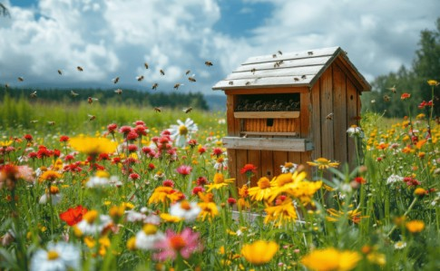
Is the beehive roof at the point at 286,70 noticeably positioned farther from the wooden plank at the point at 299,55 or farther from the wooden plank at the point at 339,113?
the wooden plank at the point at 339,113

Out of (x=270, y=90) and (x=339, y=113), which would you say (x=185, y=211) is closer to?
(x=270, y=90)

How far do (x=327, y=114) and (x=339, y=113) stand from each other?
1.05 ft

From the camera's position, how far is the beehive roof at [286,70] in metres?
4.02

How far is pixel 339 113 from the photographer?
464cm

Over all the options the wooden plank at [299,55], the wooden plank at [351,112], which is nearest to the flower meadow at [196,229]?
the wooden plank at [351,112]

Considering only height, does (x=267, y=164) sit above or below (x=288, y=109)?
below

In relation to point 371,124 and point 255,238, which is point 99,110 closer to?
point 371,124

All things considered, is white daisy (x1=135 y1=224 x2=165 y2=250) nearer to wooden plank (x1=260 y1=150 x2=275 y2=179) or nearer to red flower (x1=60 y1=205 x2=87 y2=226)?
red flower (x1=60 y1=205 x2=87 y2=226)

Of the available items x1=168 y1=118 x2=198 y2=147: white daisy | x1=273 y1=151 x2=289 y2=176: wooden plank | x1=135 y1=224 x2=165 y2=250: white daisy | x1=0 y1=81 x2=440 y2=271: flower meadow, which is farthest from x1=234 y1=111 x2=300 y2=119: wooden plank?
x1=135 y1=224 x2=165 y2=250: white daisy

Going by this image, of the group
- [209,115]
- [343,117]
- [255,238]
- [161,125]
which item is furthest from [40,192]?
[209,115]

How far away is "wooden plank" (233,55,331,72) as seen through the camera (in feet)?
13.8

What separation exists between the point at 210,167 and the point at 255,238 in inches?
114

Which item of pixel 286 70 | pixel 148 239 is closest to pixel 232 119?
pixel 286 70

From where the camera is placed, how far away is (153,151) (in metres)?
3.34
